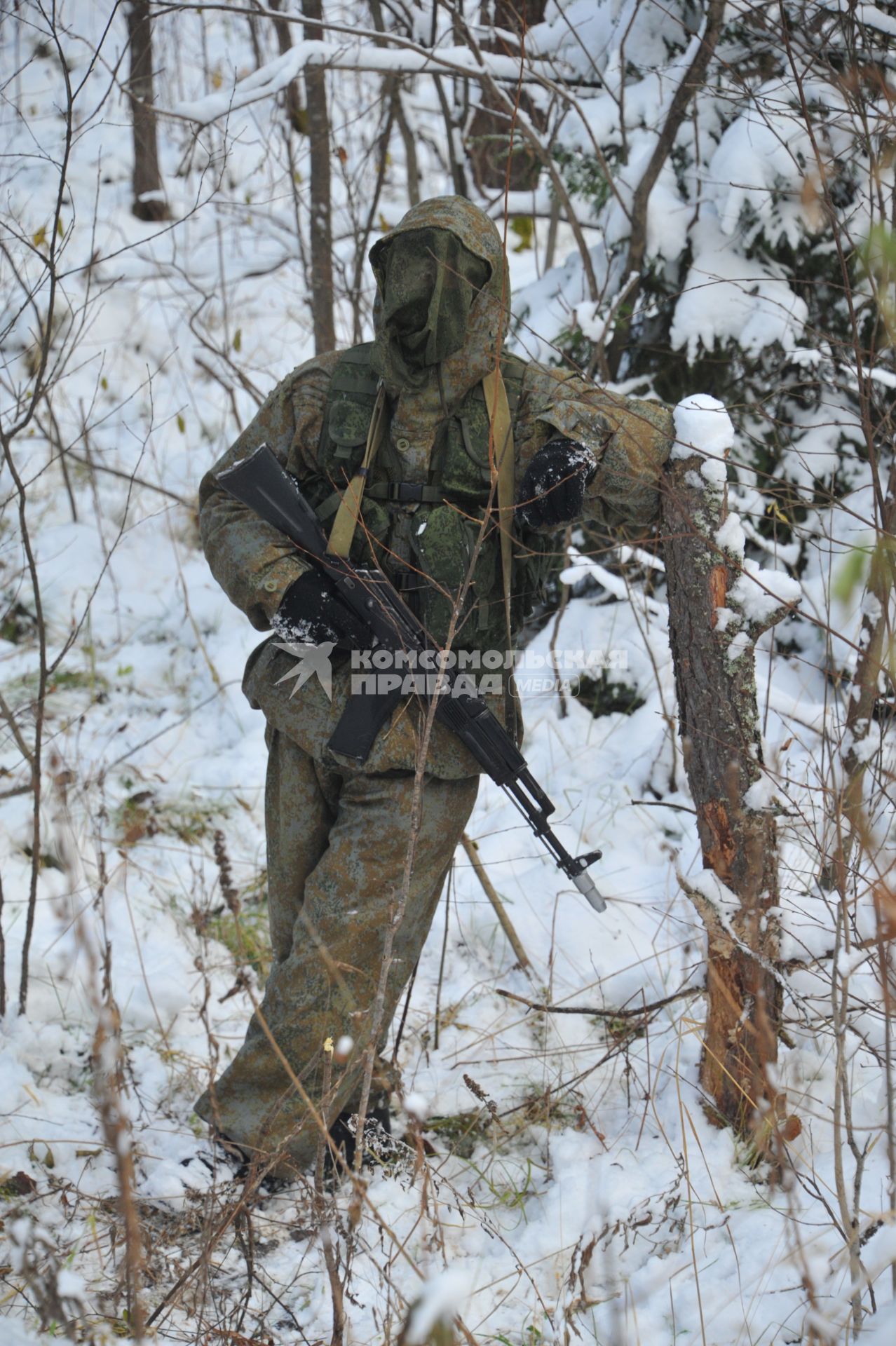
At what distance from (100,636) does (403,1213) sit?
133 inches

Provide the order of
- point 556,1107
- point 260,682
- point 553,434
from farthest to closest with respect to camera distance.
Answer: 1. point 556,1107
2. point 260,682
3. point 553,434

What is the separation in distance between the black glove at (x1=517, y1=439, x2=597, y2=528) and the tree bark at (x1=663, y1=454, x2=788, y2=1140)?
0.59 ft

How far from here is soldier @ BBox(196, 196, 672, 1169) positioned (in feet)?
7.07

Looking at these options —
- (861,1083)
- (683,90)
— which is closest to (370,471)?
(861,1083)

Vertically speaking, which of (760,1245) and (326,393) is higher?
(326,393)

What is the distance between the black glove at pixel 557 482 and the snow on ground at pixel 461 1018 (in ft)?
0.93

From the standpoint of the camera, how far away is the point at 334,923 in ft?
7.43

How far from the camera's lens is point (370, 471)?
230 cm

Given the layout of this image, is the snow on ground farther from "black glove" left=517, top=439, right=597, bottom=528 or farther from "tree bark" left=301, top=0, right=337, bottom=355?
"tree bark" left=301, top=0, right=337, bottom=355

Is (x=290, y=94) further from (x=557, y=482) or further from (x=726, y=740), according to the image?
(x=726, y=740)

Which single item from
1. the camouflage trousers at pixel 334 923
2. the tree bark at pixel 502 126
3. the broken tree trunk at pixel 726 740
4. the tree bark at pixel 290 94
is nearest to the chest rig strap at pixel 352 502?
the camouflage trousers at pixel 334 923

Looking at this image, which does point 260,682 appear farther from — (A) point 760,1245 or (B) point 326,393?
(A) point 760,1245

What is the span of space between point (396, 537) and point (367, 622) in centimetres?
21

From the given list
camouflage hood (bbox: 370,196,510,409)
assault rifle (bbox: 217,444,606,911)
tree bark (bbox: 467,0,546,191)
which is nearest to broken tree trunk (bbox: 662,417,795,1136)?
assault rifle (bbox: 217,444,606,911)
